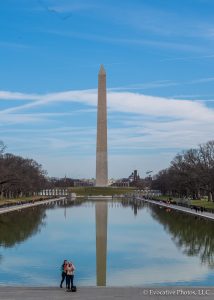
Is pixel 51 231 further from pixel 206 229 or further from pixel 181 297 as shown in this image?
pixel 181 297

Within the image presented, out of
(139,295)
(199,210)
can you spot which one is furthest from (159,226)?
(139,295)

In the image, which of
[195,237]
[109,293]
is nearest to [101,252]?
[195,237]

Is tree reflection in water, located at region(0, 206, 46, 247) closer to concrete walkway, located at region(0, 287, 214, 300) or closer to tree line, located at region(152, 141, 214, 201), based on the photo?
concrete walkway, located at region(0, 287, 214, 300)

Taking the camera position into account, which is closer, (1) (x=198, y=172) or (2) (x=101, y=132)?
(1) (x=198, y=172)

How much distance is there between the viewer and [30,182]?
85250 mm

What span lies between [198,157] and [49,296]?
6754 centimetres

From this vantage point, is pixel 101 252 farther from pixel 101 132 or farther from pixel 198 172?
pixel 101 132

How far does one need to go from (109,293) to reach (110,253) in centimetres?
921

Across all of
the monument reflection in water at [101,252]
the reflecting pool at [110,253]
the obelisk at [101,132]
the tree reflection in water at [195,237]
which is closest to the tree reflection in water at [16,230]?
the reflecting pool at [110,253]

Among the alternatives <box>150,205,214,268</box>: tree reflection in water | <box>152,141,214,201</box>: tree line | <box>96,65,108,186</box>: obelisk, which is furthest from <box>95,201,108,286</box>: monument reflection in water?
<box>96,65,108,186</box>: obelisk

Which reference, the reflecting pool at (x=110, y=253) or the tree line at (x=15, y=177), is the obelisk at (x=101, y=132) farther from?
the reflecting pool at (x=110, y=253)

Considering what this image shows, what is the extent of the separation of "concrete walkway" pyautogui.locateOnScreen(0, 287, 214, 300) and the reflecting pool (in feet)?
6.46

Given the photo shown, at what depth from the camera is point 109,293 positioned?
43.3 feet

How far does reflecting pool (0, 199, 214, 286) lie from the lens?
16781mm
